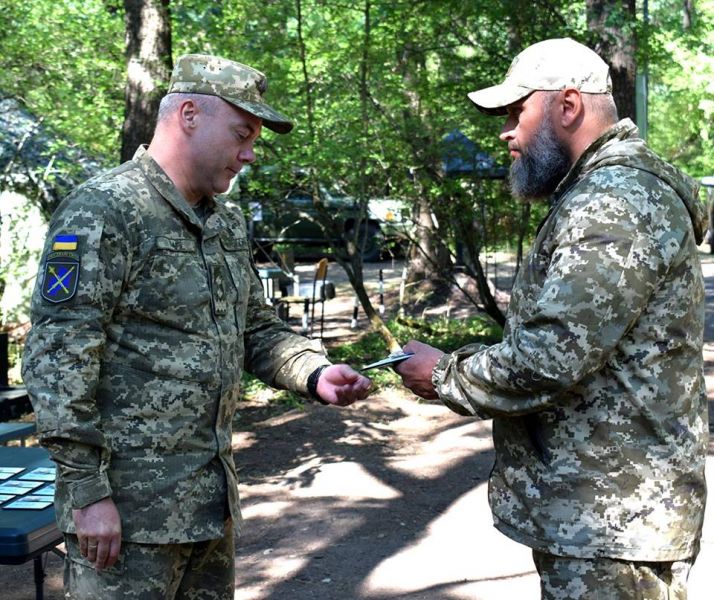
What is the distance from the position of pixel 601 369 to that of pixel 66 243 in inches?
56.5

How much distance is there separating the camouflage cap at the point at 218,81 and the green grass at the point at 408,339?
281 inches

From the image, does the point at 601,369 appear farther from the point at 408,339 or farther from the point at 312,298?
the point at 312,298

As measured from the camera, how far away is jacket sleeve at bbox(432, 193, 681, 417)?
251 cm

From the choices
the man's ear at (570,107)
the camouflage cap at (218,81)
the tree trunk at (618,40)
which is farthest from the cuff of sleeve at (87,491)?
the tree trunk at (618,40)

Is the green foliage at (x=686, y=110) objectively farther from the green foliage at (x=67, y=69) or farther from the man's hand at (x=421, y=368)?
the man's hand at (x=421, y=368)

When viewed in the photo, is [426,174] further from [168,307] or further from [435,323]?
[168,307]

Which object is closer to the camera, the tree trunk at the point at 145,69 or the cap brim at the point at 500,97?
the cap brim at the point at 500,97

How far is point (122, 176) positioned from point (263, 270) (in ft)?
29.7

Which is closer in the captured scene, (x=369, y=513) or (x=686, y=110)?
(x=369, y=513)

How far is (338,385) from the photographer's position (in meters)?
3.34

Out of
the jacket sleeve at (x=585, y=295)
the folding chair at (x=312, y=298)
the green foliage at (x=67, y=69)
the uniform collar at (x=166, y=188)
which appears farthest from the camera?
the folding chair at (x=312, y=298)

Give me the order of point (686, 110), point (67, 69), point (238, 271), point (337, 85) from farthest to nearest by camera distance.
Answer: point (686, 110), point (67, 69), point (337, 85), point (238, 271)

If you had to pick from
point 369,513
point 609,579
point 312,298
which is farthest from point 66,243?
point 312,298

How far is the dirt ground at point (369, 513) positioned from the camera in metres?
5.10
